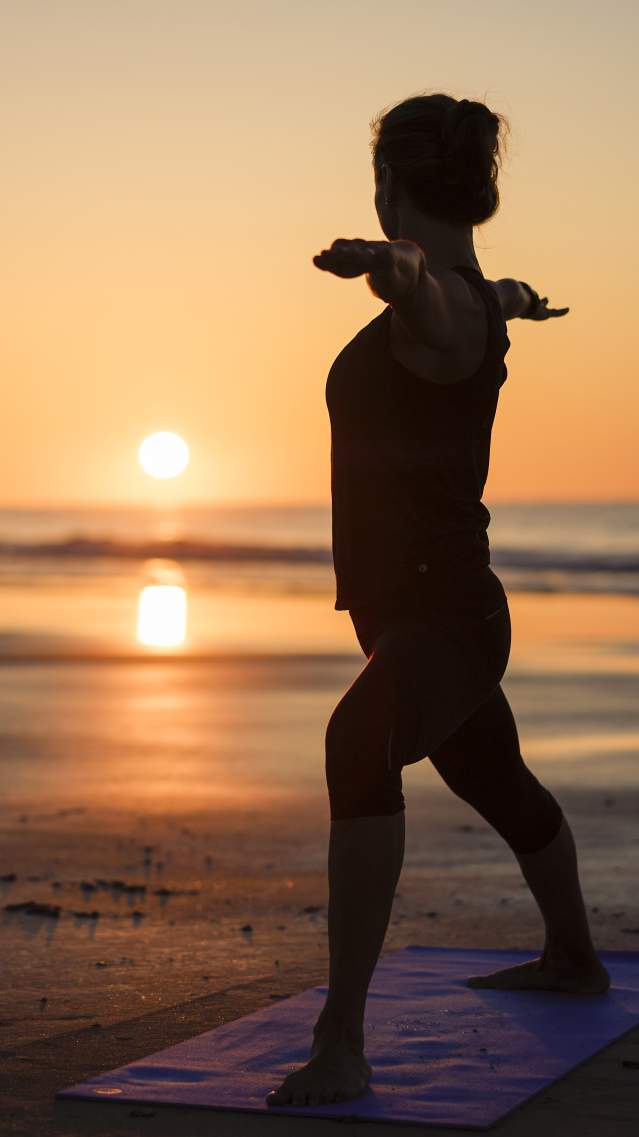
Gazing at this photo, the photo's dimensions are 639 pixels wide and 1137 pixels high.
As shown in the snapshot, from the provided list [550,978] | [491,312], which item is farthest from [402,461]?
[550,978]

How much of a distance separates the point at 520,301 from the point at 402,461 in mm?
829

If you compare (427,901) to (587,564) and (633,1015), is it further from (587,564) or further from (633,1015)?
(587,564)

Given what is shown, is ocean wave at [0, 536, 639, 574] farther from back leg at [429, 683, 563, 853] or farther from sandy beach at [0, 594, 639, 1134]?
back leg at [429, 683, 563, 853]

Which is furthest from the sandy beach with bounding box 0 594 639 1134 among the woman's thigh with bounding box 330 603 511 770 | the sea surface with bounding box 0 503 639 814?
the woman's thigh with bounding box 330 603 511 770

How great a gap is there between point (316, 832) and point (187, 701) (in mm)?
4806

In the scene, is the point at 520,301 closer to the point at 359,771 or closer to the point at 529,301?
the point at 529,301

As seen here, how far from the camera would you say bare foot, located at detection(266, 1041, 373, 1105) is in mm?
3566

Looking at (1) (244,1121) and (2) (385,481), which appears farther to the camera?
(2) (385,481)

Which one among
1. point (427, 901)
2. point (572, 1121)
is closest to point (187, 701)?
point (427, 901)

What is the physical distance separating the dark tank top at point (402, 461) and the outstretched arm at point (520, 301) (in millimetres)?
394

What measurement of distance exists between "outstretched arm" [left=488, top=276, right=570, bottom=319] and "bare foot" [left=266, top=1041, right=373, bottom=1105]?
5.63ft

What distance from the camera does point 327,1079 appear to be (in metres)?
3.60

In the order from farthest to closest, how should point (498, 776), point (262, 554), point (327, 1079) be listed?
1. point (262, 554)
2. point (498, 776)
3. point (327, 1079)

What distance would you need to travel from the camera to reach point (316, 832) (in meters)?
6.91
